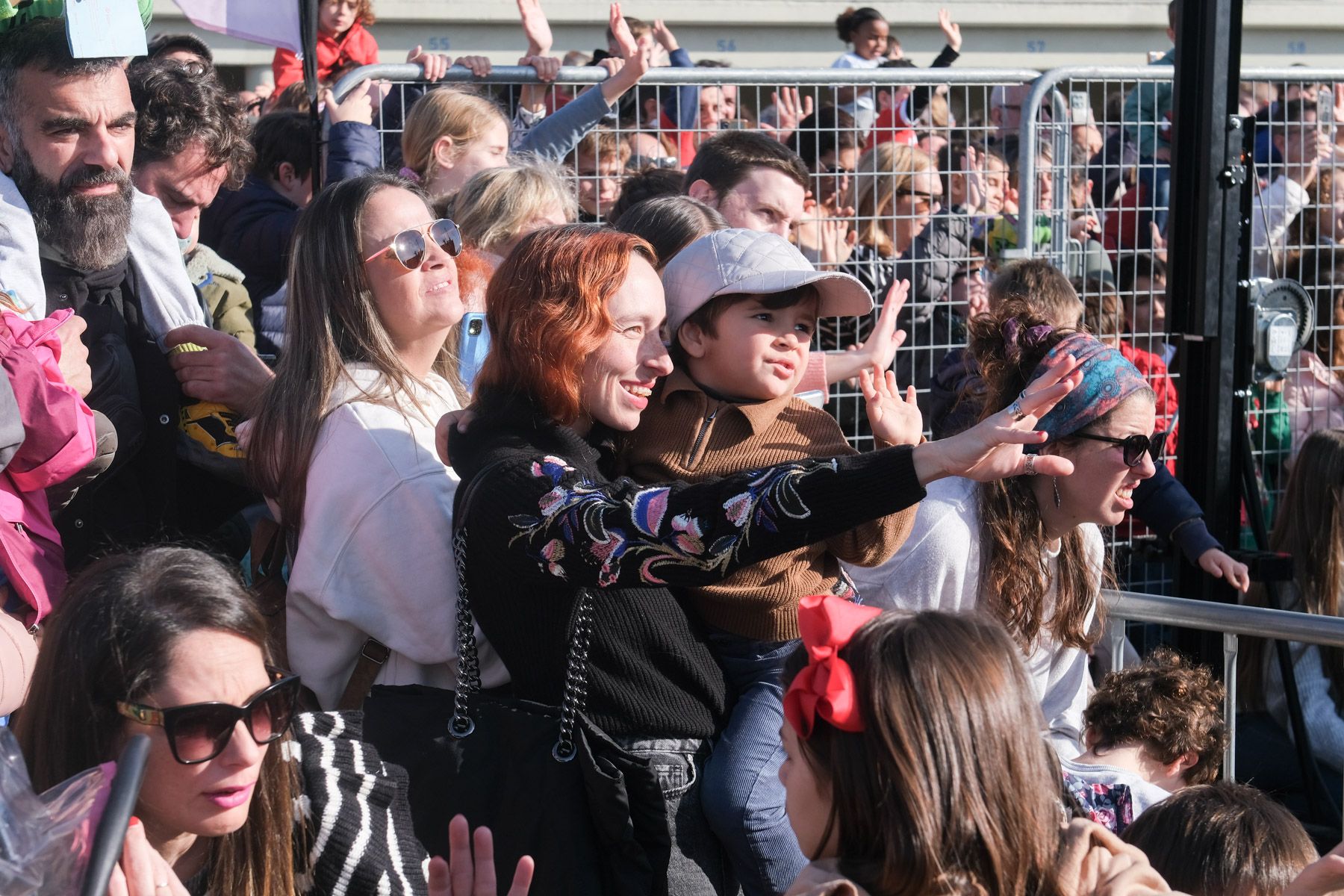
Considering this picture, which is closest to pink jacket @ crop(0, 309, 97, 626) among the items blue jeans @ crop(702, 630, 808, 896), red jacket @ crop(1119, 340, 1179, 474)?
blue jeans @ crop(702, 630, 808, 896)

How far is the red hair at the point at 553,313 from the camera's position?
2.68 metres

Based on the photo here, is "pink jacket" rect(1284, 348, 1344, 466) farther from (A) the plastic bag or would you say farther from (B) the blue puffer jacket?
(A) the plastic bag

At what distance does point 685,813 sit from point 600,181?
3322 millimetres

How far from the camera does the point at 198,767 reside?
214 centimetres

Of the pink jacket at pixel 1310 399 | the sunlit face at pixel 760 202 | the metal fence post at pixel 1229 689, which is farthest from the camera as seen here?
the pink jacket at pixel 1310 399

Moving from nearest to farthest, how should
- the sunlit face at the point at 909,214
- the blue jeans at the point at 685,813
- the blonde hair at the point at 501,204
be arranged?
the blue jeans at the point at 685,813 → the blonde hair at the point at 501,204 → the sunlit face at the point at 909,214

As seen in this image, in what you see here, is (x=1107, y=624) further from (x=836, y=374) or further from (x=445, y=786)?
(x=445, y=786)

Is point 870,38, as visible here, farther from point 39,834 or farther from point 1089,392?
point 39,834

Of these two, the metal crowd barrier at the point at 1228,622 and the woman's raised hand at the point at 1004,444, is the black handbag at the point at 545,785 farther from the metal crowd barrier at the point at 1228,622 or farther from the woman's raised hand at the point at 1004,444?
the metal crowd barrier at the point at 1228,622

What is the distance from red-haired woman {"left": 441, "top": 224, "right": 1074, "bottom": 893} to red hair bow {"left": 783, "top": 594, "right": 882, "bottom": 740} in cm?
24

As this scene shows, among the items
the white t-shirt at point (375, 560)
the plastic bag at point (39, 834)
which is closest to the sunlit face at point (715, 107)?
the white t-shirt at point (375, 560)

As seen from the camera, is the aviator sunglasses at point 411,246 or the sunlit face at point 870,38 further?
the sunlit face at point 870,38

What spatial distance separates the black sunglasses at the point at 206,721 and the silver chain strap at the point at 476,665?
456 mm

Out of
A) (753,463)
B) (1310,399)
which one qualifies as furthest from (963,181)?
(753,463)
